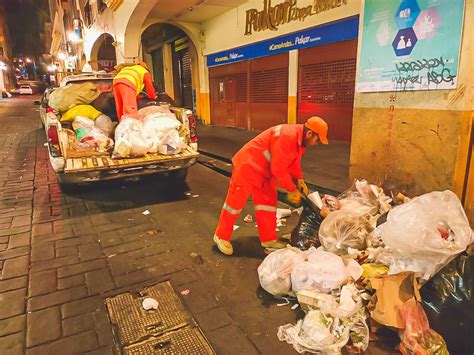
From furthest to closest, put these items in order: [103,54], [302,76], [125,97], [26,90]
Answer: [26,90] < [103,54] < [302,76] < [125,97]

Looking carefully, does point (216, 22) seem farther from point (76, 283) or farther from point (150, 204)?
point (76, 283)

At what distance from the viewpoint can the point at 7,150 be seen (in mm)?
9438

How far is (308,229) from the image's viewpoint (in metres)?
3.47


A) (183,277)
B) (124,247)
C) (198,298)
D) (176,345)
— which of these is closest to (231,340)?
(176,345)

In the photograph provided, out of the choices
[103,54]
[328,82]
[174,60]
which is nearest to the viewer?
[328,82]

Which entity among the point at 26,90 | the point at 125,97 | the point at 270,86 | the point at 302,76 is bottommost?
the point at 125,97

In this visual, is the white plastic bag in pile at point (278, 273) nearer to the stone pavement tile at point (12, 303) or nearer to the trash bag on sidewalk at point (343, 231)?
the trash bag on sidewalk at point (343, 231)

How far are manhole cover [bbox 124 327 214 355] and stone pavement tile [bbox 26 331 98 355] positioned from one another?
0.86 ft

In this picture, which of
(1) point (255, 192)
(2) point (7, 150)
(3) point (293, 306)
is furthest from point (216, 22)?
(3) point (293, 306)

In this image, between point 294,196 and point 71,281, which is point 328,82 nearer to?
point 294,196

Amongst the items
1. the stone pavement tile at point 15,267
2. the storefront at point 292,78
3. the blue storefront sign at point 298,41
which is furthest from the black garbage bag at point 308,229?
the blue storefront sign at point 298,41

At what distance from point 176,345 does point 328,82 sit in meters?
8.11

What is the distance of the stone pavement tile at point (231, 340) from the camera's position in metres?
2.26

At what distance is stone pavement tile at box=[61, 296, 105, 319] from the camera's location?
8.63ft
